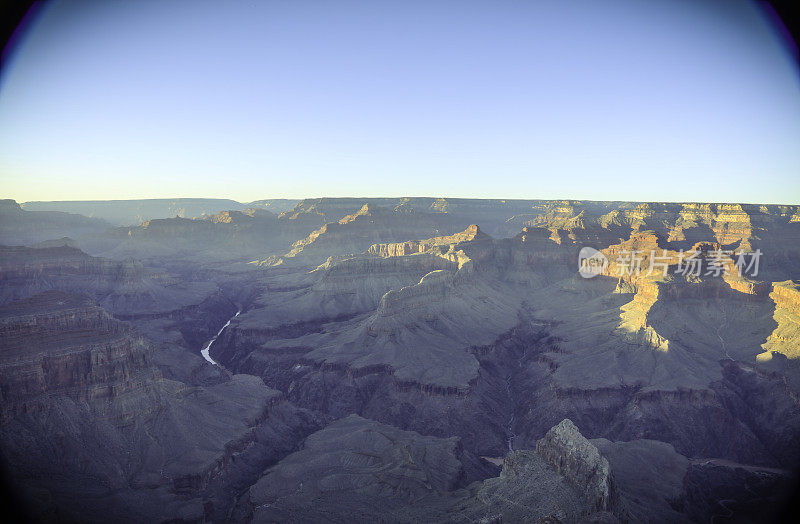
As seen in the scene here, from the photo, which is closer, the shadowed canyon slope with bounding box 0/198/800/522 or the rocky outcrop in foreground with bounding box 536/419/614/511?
the rocky outcrop in foreground with bounding box 536/419/614/511

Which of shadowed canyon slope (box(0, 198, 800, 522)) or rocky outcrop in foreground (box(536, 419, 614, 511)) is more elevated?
rocky outcrop in foreground (box(536, 419, 614, 511))

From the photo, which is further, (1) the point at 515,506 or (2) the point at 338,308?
(2) the point at 338,308

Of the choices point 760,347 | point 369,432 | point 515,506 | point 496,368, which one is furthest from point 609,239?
point 515,506

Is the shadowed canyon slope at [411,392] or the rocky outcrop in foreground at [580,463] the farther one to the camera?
the shadowed canyon slope at [411,392]

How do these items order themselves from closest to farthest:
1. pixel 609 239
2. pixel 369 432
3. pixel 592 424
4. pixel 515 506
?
pixel 515 506
pixel 369 432
pixel 592 424
pixel 609 239

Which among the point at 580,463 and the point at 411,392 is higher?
the point at 580,463

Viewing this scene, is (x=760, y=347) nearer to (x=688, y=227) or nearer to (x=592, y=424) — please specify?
(x=592, y=424)

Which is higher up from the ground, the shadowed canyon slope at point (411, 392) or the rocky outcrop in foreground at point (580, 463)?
the rocky outcrop in foreground at point (580, 463)

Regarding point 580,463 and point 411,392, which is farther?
point 411,392
